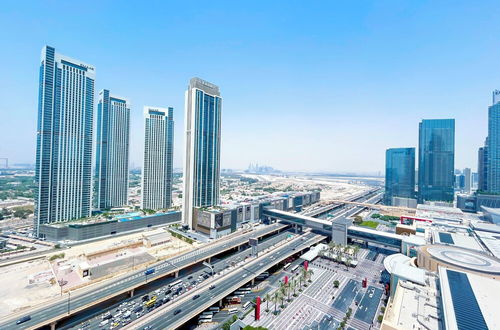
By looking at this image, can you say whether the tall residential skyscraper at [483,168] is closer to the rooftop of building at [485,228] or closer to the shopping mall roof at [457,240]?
the rooftop of building at [485,228]

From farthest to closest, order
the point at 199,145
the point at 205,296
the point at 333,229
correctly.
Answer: the point at 199,145 < the point at 333,229 < the point at 205,296

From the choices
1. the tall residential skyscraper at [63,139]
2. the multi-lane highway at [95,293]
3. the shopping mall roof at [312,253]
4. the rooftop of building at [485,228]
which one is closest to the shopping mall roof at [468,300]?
the shopping mall roof at [312,253]

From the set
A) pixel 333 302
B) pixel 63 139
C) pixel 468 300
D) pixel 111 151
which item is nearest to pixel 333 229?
pixel 333 302

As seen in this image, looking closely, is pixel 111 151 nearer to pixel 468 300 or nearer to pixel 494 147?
pixel 468 300

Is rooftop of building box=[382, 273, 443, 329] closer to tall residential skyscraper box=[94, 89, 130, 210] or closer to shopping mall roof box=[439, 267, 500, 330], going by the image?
shopping mall roof box=[439, 267, 500, 330]

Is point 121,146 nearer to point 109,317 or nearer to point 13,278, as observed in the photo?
point 13,278

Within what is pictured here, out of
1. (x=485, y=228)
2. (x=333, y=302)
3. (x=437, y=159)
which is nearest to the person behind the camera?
(x=333, y=302)
